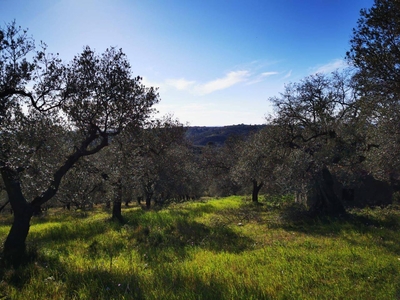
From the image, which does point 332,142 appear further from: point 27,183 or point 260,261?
point 27,183

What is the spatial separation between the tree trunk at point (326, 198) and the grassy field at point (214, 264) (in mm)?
2078

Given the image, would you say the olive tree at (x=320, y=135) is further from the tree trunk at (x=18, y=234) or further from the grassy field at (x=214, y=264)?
the tree trunk at (x=18, y=234)

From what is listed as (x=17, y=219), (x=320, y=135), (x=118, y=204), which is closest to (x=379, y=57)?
(x=320, y=135)

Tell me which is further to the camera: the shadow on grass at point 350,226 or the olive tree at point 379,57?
the shadow on grass at point 350,226

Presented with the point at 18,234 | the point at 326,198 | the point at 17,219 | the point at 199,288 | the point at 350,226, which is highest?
the point at 17,219

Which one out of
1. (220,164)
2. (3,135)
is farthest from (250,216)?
(220,164)

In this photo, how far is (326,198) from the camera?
16.8 m

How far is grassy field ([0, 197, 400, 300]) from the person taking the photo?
621cm

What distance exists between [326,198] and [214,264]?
11.8 meters

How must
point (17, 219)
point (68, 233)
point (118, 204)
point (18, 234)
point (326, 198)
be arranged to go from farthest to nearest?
point (118, 204), point (326, 198), point (68, 233), point (17, 219), point (18, 234)

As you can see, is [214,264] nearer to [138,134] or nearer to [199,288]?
[199,288]

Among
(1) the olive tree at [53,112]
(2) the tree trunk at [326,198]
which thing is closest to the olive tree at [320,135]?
(2) the tree trunk at [326,198]

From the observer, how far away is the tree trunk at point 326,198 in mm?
16516

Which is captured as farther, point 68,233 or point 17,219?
point 68,233
